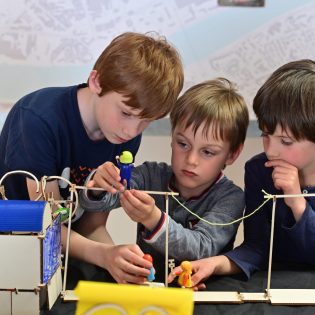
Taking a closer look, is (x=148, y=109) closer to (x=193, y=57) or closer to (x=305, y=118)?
(x=305, y=118)

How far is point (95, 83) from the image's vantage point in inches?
38.4

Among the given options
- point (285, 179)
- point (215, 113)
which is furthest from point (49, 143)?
point (285, 179)

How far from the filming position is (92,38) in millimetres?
1649

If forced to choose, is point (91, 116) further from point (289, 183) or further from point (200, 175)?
point (289, 183)

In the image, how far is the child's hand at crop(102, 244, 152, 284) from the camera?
78cm

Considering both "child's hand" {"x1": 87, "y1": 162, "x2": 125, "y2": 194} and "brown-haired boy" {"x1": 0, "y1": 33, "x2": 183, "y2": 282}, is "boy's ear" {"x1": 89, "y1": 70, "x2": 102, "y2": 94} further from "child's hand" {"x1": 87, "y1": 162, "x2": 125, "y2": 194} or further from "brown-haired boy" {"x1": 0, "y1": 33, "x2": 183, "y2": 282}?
"child's hand" {"x1": 87, "y1": 162, "x2": 125, "y2": 194}

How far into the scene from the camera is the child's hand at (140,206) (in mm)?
811

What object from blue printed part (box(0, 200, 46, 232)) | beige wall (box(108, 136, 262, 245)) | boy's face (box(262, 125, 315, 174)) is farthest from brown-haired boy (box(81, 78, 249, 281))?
beige wall (box(108, 136, 262, 245))

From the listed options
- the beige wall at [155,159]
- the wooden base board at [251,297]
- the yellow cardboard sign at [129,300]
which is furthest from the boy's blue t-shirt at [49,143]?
the beige wall at [155,159]

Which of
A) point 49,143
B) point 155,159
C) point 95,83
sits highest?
point 95,83

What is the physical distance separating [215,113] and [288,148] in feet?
0.53

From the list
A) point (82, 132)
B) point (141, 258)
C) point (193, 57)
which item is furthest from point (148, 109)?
point (193, 57)

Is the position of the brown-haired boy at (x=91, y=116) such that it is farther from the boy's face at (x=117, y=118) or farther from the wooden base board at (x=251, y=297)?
the wooden base board at (x=251, y=297)

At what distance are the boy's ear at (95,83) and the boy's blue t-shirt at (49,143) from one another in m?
0.06
